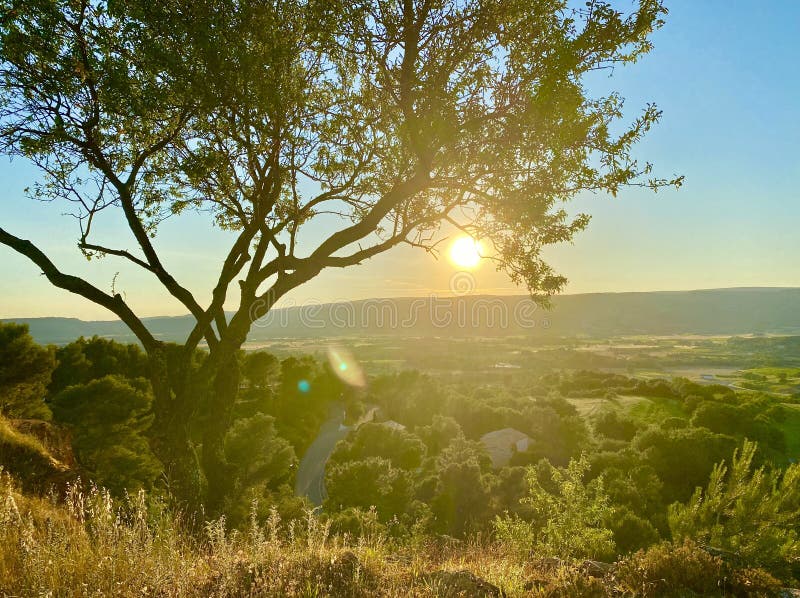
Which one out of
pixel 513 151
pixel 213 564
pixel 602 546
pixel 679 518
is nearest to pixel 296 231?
pixel 513 151

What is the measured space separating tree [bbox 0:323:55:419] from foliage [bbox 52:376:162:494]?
1.06 meters

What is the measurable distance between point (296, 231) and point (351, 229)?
6.95 feet

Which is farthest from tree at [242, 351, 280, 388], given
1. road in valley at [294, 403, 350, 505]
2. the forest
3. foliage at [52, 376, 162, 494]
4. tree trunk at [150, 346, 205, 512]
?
tree trunk at [150, 346, 205, 512]

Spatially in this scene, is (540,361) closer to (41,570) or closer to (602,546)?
(602,546)

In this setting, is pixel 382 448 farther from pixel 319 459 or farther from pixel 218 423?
pixel 218 423

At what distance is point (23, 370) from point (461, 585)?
26.0 metres

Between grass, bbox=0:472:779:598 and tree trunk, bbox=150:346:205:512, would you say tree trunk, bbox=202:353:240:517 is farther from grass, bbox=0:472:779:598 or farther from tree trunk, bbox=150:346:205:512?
grass, bbox=0:472:779:598

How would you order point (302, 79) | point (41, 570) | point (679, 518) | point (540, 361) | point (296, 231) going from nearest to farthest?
point (41, 570), point (302, 79), point (296, 231), point (679, 518), point (540, 361)

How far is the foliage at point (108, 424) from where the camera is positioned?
2052 cm

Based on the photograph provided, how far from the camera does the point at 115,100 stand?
362 inches

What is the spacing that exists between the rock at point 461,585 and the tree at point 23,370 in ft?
76.1

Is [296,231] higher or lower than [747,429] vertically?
higher

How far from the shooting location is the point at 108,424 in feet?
72.7

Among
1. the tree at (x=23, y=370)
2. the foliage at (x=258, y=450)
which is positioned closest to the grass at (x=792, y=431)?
the foliage at (x=258, y=450)
